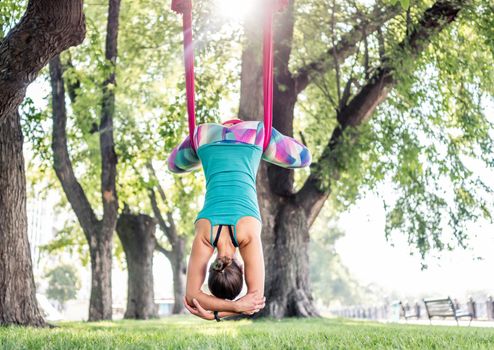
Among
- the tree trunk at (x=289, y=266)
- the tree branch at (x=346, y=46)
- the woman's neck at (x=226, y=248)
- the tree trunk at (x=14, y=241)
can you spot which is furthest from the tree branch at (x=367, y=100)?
the woman's neck at (x=226, y=248)

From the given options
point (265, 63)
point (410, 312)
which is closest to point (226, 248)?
point (265, 63)

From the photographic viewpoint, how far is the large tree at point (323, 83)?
13633 millimetres

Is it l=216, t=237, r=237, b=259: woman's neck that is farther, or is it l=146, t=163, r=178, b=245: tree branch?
l=146, t=163, r=178, b=245: tree branch

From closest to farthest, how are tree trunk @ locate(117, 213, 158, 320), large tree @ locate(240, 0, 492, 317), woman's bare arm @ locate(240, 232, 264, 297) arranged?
woman's bare arm @ locate(240, 232, 264, 297) → large tree @ locate(240, 0, 492, 317) → tree trunk @ locate(117, 213, 158, 320)

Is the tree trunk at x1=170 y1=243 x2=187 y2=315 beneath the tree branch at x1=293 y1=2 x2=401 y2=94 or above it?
beneath

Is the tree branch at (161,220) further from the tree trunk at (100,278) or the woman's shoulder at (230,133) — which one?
the woman's shoulder at (230,133)

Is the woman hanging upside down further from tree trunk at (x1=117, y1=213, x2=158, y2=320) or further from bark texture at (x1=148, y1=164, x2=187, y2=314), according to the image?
bark texture at (x1=148, y1=164, x2=187, y2=314)

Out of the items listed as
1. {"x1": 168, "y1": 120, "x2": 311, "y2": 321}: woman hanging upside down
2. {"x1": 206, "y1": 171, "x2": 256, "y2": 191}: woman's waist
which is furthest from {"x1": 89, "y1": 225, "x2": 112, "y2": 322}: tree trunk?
{"x1": 206, "y1": 171, "x2": 256, "y2": 191}: woman's waist

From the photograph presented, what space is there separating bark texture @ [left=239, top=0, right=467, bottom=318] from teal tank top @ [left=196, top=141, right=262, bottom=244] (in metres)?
8.43

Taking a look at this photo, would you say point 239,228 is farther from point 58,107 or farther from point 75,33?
point 58,107

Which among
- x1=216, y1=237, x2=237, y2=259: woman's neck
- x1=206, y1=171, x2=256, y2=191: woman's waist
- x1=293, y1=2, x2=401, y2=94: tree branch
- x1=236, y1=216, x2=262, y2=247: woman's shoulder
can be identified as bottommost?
x1=216, y1=237, x2=237, y2=259: woman's neck

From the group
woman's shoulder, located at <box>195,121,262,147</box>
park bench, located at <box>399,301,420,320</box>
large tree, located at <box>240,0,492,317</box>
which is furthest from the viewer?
park bench, located at <box>399,301,420,320</box>

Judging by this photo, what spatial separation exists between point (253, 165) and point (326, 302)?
82740 millimetres

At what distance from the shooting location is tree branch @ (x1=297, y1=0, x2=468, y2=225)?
13.4m
